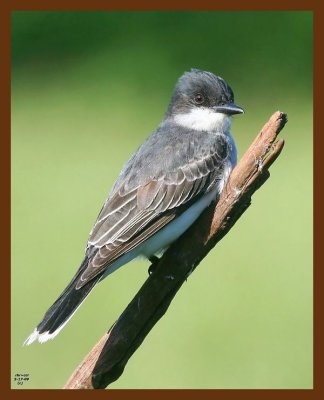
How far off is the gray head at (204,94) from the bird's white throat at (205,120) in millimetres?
27

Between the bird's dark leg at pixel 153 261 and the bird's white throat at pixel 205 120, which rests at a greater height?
the bird's white throat at pixel 205 120

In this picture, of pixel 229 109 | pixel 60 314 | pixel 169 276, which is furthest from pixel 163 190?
pixel 60 314

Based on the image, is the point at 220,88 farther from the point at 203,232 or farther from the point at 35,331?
the point at 35,331

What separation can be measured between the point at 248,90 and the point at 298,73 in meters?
0.76

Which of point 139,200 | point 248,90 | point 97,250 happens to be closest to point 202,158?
point 139,200

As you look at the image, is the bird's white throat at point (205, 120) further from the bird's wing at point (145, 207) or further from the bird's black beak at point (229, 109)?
the bird's wing at point (145, 207)

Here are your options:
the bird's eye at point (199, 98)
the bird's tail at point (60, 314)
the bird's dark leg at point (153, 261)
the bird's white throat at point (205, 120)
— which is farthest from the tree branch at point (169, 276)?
the bird's eye at point (199, 98)

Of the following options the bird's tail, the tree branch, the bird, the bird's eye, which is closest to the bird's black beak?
the bird

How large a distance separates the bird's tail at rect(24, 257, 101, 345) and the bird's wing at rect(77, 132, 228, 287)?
0.08 meters

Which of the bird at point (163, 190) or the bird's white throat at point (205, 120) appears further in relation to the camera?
the bird's white throat at point (205, 120)

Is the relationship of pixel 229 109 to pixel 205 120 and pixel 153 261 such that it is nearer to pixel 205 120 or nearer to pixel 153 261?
pixel 205 120

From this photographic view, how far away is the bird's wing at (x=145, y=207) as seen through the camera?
5824 mm

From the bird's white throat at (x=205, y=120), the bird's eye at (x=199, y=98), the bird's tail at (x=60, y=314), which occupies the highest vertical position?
the bird's eye at (x=199, y=98)

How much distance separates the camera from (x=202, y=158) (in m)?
6.32
